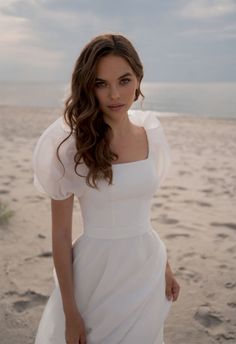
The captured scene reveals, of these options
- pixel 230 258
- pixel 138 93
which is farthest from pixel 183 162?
pixel 138 93

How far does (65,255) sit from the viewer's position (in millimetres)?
1855

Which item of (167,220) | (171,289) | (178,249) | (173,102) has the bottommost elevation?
(173,102)

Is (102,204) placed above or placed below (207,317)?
above

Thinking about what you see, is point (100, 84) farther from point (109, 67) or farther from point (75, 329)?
point (75, 329)

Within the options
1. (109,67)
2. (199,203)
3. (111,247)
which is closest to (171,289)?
(111,247)

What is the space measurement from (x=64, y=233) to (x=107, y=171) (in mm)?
324

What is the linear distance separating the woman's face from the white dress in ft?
0.68

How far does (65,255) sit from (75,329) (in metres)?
0.31

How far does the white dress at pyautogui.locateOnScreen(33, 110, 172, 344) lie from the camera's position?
1.80 m

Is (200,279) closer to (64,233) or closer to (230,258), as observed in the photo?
(230,258)

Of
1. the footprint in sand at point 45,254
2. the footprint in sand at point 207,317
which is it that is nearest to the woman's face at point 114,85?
the footprint in sand at point 207,317

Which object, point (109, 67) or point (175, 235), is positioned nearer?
point (109, 67)

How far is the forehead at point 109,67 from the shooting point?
1.79m

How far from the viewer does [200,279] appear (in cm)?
387
